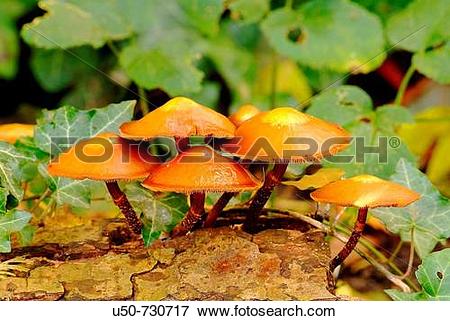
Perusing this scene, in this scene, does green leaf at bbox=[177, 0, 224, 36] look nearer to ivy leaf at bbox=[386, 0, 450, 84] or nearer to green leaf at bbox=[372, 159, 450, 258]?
ivy leaf at bbox=[386, 0, 450, 84]

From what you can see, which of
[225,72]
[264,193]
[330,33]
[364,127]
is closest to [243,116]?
[264,193]

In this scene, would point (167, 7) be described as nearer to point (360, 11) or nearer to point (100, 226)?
point (360, 11)

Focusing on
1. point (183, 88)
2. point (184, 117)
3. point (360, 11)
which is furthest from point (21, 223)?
point (360, 11)

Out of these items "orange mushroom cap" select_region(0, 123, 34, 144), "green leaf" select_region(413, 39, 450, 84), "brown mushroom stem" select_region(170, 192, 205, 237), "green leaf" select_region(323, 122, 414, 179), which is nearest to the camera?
"brown mushroom stem" select_region(170, 192, 205, 237)

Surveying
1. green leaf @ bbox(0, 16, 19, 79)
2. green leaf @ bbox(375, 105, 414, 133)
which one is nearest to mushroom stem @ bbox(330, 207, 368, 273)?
green leaf @ bbox(375, 105, 414, 133)

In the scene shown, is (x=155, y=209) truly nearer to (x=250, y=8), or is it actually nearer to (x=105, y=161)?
(x=105, y=161)

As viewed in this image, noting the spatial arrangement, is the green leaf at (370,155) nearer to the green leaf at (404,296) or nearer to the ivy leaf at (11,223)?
the green leaf at (404,296)

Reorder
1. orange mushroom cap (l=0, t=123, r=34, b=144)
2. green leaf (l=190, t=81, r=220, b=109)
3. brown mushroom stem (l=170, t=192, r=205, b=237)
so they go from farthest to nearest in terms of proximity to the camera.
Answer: green leaf (l=190, t=81, r=220, b=109) < orange mushroom cap (l=0, t=123, r=34, b=144) < brown mushroom stem (l=170, t=192, r=205, b=237)
